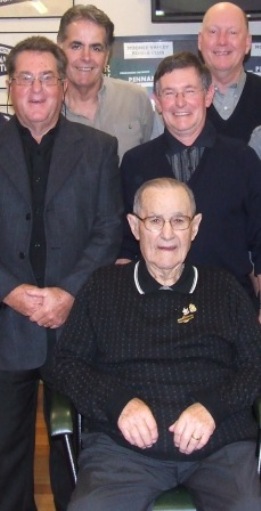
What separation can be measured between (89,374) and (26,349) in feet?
1.21

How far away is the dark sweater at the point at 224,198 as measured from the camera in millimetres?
2605

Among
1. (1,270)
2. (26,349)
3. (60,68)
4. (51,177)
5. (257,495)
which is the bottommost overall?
(257,495)

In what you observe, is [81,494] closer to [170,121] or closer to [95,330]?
[95,330]

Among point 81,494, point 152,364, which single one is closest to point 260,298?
point 152,364

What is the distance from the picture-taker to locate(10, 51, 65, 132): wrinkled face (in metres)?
2.44

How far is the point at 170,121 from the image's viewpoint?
266cm

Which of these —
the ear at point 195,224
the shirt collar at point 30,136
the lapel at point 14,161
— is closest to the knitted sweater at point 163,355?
the ear at point 195,224

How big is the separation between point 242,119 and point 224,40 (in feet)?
1.27

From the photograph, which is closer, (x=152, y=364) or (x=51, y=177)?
(x=152, y=364)

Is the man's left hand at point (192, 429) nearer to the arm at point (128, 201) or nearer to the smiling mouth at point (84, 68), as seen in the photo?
the arm at point (128, 201)

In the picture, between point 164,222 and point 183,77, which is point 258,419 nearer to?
point 164,222

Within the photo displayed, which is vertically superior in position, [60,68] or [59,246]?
[60,68]

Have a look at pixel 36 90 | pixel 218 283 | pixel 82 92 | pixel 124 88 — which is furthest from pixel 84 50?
pixel 218 283

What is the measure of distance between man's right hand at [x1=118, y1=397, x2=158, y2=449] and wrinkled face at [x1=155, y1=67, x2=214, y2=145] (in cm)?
106
